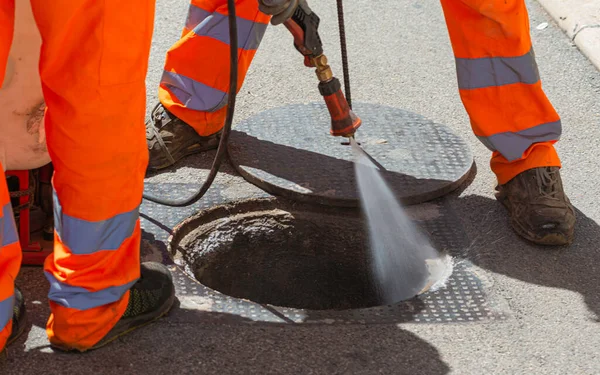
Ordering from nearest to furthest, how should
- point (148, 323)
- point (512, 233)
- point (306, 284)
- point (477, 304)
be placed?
point (148, 323) → point (477, 304) → point (512, 233) → point (306, 284)

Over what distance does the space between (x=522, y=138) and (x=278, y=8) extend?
3.63ft

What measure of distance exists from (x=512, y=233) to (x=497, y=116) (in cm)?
42

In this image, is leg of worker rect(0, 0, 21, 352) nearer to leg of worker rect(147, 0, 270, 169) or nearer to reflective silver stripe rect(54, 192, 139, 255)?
reflective silver stripe rect(54, 192, 139, 255)

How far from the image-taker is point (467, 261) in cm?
304

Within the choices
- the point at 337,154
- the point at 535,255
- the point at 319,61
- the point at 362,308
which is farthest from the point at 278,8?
the point at 535,255

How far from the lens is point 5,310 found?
7.48ft

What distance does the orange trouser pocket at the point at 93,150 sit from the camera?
2.19 m

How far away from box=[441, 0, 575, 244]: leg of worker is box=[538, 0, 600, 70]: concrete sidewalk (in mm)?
1348

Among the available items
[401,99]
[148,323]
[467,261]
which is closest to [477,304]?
[467,261]

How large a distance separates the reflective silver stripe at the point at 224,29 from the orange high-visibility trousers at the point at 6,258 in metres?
1.46

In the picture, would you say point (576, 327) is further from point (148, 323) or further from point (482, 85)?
point (148, 323)

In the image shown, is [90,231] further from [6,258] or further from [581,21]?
[581,21]

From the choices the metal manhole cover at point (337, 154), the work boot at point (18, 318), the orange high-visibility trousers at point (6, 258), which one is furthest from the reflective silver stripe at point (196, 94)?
the orange high-visibility trousers at point (6, 258)

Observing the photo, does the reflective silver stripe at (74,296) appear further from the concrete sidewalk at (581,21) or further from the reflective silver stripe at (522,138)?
the concrete sidewalk at (581,21)
